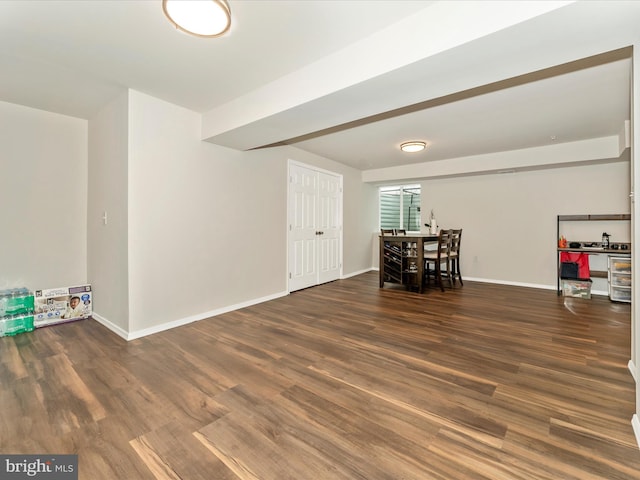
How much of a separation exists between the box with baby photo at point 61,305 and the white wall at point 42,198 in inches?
11.6

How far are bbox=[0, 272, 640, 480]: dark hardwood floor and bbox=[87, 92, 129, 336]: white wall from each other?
30cm

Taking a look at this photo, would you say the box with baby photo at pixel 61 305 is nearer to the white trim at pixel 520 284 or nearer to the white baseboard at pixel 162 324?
the white baseboard at pixel 162 324

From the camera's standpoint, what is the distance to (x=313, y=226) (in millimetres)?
5043

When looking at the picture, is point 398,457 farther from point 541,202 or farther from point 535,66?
point 541,202

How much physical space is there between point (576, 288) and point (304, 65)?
15.8ft

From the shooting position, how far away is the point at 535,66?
1.79 m

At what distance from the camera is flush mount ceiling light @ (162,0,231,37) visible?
5.05 ft

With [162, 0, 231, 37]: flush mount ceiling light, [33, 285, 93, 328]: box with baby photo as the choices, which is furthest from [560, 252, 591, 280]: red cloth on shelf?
[33, 285, 93, 328]: box with baby photo

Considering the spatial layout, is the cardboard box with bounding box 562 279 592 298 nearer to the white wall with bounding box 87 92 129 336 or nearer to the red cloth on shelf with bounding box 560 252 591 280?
the red cloth on shelf with bounding box 560 252 591 280

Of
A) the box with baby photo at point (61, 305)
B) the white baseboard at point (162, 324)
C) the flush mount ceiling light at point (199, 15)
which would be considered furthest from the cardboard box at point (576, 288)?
the box with baby photo at point (61, 305)

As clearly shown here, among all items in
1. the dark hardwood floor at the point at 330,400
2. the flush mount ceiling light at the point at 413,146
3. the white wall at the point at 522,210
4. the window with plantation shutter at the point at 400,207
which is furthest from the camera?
the window with plantation shutter at the point at 400,207

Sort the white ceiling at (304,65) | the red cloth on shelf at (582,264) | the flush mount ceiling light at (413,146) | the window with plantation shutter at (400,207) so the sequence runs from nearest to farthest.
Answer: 1. the white ceiling at (304,65)
2. the flush mount ceiling light at (413,146)
3. the red cloth on shelf at (582,264)
4. the window with plantation shutter at (400,207)

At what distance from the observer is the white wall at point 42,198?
9.85 ft

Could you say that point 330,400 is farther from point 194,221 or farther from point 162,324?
point 194,221
